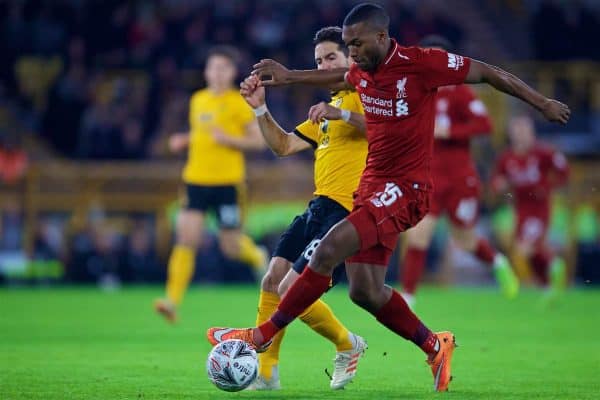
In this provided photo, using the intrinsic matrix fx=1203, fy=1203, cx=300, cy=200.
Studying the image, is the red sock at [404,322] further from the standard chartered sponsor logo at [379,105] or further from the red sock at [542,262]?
the red sock at [542,262]

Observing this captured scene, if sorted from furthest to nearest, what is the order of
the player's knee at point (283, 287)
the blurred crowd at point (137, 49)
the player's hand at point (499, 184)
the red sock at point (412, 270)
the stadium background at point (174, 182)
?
1. the blurred crowd at point (137, 49)
2. the player's hand at point (499, 184)
3. the red sock at point (412, 270)
4. the stadium background at point (174, 182)
5. the player's knee at point (283, 287)

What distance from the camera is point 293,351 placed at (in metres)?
9.47

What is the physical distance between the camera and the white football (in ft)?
21.1

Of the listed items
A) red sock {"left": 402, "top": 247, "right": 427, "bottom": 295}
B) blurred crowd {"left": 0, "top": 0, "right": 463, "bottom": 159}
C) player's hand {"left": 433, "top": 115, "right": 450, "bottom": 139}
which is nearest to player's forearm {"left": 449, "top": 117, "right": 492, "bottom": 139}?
player's hand {"left": 433, "top": 115, "right": 450, "bottom": 139}

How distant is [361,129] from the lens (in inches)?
277

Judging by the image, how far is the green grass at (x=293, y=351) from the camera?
22.9ft

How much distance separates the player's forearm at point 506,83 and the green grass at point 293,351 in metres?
1.65

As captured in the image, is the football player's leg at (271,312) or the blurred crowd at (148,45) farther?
the blurred crowd at (148,45)

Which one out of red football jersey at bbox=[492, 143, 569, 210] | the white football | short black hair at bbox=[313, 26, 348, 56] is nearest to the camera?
the white football

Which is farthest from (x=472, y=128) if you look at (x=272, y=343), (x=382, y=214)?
(x=382, y=214)

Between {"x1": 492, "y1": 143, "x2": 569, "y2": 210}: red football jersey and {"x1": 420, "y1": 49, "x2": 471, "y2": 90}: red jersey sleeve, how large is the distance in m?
9.58

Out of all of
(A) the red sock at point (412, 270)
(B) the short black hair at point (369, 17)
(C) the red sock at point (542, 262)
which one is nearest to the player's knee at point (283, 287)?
(B) the short black hair at point (369, 17)

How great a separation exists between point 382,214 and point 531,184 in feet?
33.6

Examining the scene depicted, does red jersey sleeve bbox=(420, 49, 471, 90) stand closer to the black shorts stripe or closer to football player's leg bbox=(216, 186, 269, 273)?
the black shorts stripe
